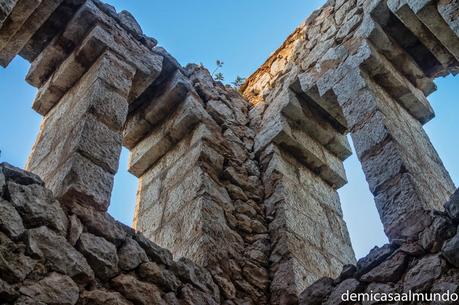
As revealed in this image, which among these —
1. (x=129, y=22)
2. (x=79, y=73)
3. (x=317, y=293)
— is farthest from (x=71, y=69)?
(x=317, y=293)

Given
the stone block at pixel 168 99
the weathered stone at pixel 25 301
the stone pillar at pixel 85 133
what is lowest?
the weathered stone at pixel 25 301

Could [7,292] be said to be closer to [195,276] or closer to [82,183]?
[82,183]

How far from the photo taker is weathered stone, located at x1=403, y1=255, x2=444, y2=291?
216 centimetres

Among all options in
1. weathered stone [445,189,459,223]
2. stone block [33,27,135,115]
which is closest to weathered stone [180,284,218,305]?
weathered stone [445,189,459,223]

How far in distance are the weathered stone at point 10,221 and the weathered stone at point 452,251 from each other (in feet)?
6.18

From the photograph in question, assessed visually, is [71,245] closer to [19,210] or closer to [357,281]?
[19,210]

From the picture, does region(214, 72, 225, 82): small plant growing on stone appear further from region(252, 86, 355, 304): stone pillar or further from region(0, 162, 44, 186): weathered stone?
region(0, 162, 44, 186): weathered stone

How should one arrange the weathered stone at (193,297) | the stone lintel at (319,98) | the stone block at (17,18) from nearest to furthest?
the weathered stone at (193,297), the stone block at (17,18), the stone lintel at (319,98)

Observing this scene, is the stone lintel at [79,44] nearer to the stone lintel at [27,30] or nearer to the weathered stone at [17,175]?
the stone lintel at [27,30]

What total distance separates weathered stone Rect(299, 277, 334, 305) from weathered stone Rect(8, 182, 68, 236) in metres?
1.43

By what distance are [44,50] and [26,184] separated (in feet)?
6.37

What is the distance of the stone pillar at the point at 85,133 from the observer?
246 centimetres

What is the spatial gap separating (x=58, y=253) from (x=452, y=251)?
5.76ft

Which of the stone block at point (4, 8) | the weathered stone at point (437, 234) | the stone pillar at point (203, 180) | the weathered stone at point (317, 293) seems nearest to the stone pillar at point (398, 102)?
the weathered stone at point (437, 234)
